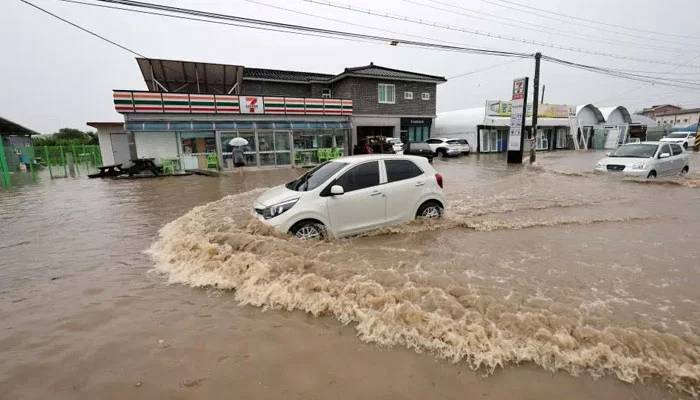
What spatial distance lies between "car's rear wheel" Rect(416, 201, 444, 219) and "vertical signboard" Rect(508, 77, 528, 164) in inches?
645

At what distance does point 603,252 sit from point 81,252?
856 cm

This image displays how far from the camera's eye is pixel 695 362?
268cm

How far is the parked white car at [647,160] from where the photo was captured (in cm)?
1138

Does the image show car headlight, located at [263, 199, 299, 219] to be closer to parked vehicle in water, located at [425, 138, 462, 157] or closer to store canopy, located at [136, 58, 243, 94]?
store canopy, located at [136, 58, 243, 94]

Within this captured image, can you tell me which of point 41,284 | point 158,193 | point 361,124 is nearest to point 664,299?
point 41,284

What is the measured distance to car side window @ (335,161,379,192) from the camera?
5801 mm

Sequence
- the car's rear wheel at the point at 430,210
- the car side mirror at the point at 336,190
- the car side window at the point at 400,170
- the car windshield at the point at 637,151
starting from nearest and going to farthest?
the car side mirror at the point at 336,190, the car side window at the point at 400,170, the car's rear wheel at the point at 430,210, the car windshield at the point at 637,151

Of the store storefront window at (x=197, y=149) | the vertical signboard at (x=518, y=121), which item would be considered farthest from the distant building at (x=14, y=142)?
the vertical signboard at (x=518, y=121)

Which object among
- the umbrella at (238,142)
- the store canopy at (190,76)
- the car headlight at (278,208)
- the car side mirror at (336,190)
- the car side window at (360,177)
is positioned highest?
the store canopy at (190,76)

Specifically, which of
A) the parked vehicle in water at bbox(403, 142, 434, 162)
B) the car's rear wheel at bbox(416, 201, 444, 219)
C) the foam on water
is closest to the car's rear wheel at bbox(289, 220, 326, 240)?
the foam on water

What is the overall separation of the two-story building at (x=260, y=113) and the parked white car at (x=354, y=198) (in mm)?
13833

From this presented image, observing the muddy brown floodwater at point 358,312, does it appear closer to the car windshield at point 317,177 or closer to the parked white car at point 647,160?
the car windshield at point 317,177

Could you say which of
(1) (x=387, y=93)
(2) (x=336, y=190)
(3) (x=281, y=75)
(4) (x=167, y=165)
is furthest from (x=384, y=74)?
(2) (x=336, y=190)

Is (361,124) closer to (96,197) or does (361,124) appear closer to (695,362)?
(96,197)
